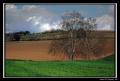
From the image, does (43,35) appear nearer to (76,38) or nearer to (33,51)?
(33,51)

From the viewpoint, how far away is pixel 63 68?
5324 mm

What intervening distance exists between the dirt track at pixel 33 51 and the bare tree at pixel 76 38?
50 millimetres

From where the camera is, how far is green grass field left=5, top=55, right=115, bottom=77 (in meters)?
5.32

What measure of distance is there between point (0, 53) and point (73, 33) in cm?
65

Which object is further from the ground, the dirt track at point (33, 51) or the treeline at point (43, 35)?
the treeline at point (43, 35)

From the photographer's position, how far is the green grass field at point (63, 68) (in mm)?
5320

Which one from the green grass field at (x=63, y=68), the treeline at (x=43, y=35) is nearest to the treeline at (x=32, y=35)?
the treeline at (x=43, y=35)

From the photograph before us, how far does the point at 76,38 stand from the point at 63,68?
0.28m

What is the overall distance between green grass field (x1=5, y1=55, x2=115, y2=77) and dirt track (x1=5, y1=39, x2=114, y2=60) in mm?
43

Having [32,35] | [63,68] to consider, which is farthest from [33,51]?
[63,68]

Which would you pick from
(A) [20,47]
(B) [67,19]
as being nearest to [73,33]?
(B) [67,19]

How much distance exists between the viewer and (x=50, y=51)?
17.5 ft

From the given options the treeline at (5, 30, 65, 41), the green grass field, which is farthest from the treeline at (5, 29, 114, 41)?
→ the green grass field

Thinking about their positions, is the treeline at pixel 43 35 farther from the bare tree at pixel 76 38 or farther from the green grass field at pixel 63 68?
the green grass field at pixel 63 68
